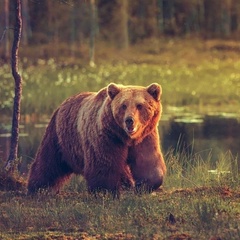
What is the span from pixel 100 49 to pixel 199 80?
18846 mm

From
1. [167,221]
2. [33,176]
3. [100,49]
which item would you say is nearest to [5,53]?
[100,49]

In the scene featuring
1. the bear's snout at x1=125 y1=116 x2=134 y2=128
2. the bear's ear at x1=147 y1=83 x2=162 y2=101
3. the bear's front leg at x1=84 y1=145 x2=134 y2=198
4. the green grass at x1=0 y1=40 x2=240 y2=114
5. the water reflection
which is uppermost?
the bear's ear at x1=147 y1=83 x2=162 y2=101

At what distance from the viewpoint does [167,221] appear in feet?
28.0

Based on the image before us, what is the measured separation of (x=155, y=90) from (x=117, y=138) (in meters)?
0.58

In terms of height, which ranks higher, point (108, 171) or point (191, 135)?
point (108, 171)

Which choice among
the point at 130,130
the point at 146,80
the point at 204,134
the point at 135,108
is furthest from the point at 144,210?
the point at 146,80

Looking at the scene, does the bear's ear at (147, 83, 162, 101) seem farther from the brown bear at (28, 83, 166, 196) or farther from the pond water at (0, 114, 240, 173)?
the pond water at (0, 114, 240, 173)

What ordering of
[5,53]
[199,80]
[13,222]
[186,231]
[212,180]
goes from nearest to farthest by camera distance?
[186,231] → [13,222] → [212,180] → [199,80] → [5,53]

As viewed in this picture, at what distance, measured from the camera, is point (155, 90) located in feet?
31.7

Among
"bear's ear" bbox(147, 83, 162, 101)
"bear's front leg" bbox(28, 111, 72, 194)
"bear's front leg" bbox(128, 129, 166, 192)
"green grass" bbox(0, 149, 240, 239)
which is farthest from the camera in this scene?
"bear's front leg" bbox(28, 111, 72, 194)

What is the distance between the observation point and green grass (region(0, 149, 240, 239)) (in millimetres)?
8117

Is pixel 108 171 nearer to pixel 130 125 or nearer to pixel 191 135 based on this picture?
pixel 130 125

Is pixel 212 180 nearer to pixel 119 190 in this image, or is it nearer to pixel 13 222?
pixel 119 190

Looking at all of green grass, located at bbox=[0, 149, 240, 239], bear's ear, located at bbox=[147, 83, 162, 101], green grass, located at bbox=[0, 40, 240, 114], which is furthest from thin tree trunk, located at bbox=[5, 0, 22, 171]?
green grass, located at bbox=[0, 40, 240, 114]
